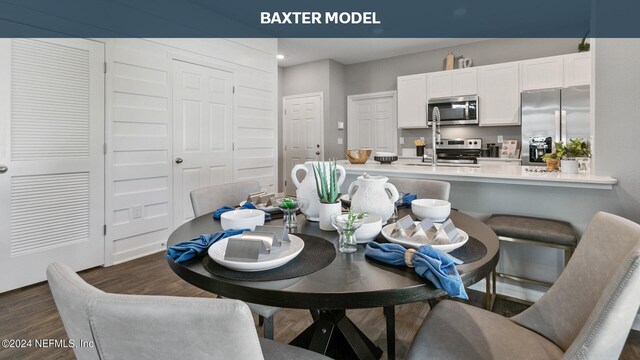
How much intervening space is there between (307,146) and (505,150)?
314cm

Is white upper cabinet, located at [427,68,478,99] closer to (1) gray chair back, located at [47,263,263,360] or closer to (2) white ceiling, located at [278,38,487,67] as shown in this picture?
(2) white ceiling, located at [278,38,487,67]

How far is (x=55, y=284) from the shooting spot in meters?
0.60

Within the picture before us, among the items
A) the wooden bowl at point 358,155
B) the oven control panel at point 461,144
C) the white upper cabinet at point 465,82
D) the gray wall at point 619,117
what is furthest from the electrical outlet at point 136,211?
the white upper cabinet at point 465,82

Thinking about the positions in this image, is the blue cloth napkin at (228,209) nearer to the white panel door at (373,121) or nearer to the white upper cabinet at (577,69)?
the white upper cabinet at (577,69)

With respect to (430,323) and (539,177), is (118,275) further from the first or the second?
(539,177)

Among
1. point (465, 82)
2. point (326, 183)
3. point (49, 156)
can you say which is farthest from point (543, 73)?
point (49, 156)

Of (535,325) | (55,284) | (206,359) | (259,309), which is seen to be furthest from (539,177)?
(55,284)

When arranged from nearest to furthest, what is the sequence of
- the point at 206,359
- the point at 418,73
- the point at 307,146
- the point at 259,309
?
the point at 206,359 → the point at 259,309 → the point at 418,73 → the point at 307,146

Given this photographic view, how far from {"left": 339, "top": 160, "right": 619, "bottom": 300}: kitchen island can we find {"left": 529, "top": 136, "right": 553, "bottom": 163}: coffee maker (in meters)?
2.25

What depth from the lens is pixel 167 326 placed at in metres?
0.51

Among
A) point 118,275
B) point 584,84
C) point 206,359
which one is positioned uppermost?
point 584,84

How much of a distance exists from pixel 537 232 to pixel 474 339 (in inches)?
50.5

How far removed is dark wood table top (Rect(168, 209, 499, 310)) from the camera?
2.50 feet

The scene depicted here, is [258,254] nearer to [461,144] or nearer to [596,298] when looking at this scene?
[596,298]
